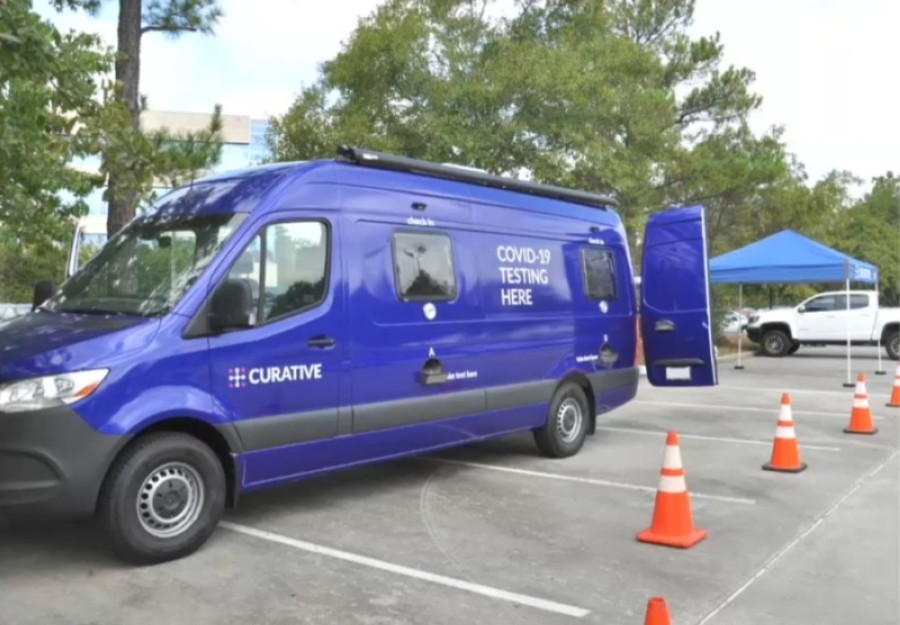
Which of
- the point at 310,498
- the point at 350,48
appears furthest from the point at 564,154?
the point at 310,498

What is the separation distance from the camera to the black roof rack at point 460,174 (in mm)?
6609

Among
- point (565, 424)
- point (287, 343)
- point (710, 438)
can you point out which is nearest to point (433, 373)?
point (287, 343)

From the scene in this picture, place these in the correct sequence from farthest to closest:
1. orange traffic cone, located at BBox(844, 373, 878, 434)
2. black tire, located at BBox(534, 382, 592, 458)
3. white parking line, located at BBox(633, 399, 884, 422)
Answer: white parking line, located at BBox(633, 399, 884, 422), orange traffic cone, located at BBox(844, 373, 878, 434), black tire, located at BBox(534, 382, 592, 458)

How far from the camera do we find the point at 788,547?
5.77 metres

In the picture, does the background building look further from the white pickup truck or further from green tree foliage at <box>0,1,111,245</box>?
the white pickup truck

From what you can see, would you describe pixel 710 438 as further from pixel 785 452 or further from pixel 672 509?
pixel 672 509

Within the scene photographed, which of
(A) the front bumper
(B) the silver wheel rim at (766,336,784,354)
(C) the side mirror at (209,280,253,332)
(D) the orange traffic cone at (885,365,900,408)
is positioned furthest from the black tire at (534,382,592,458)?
(B) the silver wheel rim at (766,336,784,354)

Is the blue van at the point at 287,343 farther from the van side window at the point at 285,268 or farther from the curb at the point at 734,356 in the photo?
the curb at the point at 734,356

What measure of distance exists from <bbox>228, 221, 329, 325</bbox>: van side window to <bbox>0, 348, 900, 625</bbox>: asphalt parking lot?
154 cm

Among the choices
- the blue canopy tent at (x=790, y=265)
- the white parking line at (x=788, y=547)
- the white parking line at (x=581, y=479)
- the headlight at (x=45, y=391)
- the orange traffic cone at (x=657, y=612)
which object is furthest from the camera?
the blue canopy tent at (x=790, y=265)

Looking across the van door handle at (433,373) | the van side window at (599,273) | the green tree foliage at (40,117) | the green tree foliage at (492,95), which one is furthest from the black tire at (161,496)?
the green tree foliage at (492,95)

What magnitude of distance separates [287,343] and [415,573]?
1743mm

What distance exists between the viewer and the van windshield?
560cm

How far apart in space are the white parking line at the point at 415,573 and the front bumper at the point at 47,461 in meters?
1.34
